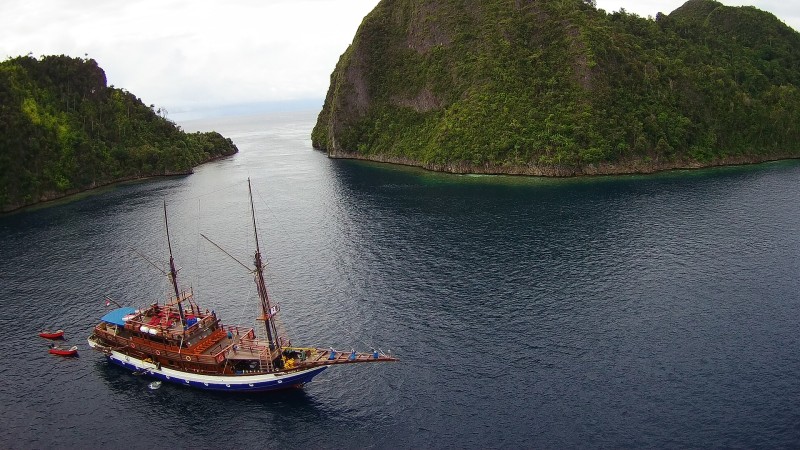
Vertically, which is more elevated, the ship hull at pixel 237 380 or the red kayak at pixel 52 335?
the red kayak at pixel 52 335

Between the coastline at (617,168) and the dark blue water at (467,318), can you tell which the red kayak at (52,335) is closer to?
the dark blue water at (467,318)

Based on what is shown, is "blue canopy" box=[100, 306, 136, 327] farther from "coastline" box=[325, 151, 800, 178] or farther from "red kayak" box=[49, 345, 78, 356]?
"coastline" box=[325, 151, 800, 178]

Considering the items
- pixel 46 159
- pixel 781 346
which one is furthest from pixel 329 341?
pixel 46 159

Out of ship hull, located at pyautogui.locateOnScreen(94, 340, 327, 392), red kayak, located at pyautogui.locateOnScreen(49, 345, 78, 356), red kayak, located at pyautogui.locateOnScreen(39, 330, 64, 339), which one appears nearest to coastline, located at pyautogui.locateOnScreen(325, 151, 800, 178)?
ship hull, located at pyautogui.locateOnScreen(94, 340, 327, 392)

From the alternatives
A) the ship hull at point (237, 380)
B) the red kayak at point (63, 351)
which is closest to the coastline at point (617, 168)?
the ship hull at point (237, 380)

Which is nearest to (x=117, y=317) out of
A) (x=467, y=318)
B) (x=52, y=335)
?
(x=52, y=335)

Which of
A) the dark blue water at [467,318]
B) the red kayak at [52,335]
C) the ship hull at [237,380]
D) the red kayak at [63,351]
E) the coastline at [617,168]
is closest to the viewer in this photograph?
the dark blue water at [467,318]

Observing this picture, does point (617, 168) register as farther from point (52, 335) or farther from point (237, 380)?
point (52, 335)
